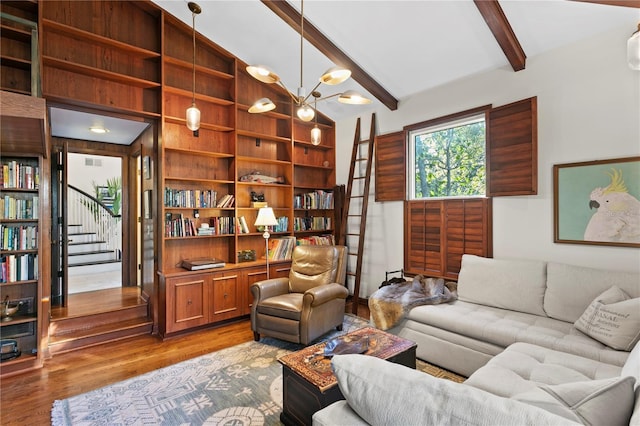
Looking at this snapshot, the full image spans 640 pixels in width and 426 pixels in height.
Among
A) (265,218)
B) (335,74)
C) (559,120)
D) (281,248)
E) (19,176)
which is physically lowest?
(281,248)

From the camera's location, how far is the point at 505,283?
9.59 feet

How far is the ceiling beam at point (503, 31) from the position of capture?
2611 millimetres

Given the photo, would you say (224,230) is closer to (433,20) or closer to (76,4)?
(76,4)

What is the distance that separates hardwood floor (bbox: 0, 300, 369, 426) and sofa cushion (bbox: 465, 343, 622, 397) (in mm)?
2442

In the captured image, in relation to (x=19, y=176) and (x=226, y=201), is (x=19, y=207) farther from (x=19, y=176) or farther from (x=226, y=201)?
(x=226, y=201)

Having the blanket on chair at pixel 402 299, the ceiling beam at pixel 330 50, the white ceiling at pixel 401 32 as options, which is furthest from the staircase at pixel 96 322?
the ceiling beam at pixel 330 50

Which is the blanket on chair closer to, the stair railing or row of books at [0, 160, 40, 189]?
row of books at [0, 160, 40, 189]

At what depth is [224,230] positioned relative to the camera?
13.4ft

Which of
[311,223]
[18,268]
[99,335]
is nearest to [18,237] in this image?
[18,268]

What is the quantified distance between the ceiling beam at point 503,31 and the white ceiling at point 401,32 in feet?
0.20

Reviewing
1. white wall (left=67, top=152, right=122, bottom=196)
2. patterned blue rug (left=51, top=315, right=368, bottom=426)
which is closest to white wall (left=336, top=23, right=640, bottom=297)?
patterned blue rug (left=51, top=315, right=368, bottom=426)

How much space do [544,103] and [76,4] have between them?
15.2 feet

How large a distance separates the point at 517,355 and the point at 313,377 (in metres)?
1.28

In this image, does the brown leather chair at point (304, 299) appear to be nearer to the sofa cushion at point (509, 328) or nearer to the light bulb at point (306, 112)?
the sofa cushion at point (509, 328)
